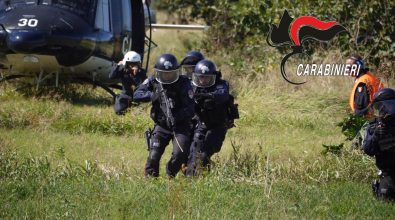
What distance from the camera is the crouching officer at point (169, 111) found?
10055 mm

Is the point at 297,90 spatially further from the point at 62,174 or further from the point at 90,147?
the point at 62,174

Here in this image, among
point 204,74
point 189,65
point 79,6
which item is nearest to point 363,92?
point 189,65

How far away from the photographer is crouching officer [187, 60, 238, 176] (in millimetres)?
10148

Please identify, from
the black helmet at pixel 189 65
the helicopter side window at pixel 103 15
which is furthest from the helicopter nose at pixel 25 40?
the black helmet at pixel 189 65

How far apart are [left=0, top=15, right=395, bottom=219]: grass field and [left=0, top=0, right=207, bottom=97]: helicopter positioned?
63cm

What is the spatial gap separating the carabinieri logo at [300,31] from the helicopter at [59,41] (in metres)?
4.32

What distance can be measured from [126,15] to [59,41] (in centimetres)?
352

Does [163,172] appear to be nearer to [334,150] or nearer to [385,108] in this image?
[334,150]

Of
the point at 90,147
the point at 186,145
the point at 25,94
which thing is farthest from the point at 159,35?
the point at 186,145

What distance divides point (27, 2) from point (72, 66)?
1554mm

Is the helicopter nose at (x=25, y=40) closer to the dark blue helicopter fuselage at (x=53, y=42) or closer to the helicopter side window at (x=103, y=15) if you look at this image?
the dark blue helicopter fuselage at (x=53, y=42)

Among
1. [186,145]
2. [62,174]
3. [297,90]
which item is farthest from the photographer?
[297,90]

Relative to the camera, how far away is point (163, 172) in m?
10.9

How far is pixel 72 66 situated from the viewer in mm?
16000
